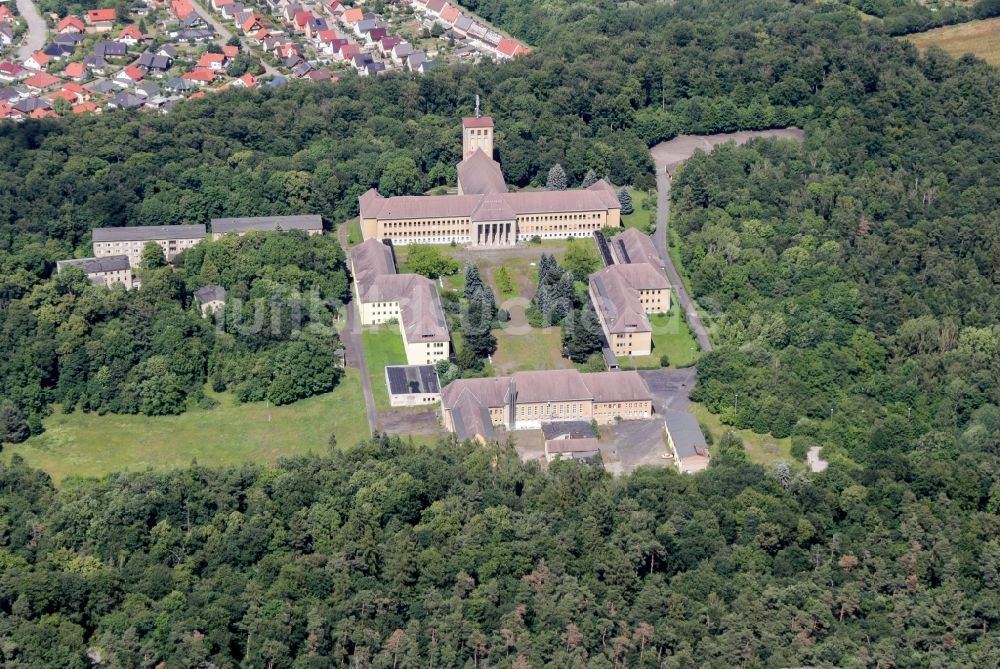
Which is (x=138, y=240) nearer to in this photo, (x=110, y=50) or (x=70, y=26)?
(x=110, y=50)

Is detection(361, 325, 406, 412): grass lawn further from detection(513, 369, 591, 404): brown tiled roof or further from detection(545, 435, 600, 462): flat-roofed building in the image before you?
detection(545, 435, 600, 462): flat-roofed building

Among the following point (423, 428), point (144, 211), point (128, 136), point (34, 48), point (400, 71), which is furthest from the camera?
point (34, 48)

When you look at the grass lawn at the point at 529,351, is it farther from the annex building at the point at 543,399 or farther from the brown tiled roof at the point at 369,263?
the brown tiled roof at the point at 369,263

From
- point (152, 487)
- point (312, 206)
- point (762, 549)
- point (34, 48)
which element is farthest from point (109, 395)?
point (34, 48)

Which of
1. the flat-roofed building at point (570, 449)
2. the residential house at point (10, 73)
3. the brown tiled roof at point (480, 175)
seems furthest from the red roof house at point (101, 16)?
the flat-roofed building at point (570, 449)

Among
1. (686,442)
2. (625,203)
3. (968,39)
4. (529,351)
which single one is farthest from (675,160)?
(686,442)

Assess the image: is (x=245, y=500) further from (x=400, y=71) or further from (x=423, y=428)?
(x=400, y=71)

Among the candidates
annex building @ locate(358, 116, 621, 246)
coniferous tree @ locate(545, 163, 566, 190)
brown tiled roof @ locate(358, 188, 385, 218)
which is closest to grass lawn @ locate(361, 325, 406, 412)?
annex building @ locate(358, 116, 621, 246)
